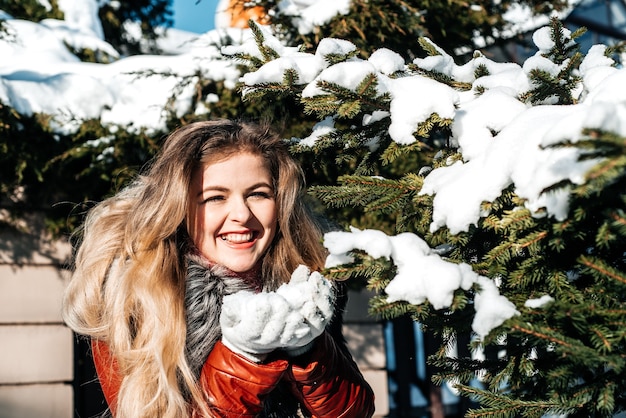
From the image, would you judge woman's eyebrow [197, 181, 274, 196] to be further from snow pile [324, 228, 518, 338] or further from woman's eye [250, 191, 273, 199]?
snow pile [324, 228, 518, 338]

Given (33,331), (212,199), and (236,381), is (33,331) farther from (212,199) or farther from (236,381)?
(236,381)

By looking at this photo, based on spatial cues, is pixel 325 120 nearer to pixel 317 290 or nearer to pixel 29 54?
pixel 317 290

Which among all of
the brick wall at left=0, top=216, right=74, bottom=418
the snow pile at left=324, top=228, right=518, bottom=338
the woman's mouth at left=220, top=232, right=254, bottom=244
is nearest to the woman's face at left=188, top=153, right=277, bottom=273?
the woman's mouth at left=220, top=232, right=254, bottom=244

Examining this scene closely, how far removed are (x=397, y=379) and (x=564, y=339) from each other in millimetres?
4339

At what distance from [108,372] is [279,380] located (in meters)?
0.60

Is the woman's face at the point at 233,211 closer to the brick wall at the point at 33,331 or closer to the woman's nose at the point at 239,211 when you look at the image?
the woman's nose at the point at 239,211

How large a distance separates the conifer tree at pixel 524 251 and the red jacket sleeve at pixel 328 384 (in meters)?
0.37

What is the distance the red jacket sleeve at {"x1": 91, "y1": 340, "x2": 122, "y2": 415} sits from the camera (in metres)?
2.28

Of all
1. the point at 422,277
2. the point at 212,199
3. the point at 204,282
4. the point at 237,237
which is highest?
the point at 212,199

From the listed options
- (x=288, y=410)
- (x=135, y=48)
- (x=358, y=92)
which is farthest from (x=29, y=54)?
(x=358, y=92)

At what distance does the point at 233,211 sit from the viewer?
231 cm

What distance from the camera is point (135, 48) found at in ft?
23.8

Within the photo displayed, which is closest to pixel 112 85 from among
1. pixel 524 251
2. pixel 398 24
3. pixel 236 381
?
pixel 398 24

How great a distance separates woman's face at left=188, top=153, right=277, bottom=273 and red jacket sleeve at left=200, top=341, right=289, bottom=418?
37cm
